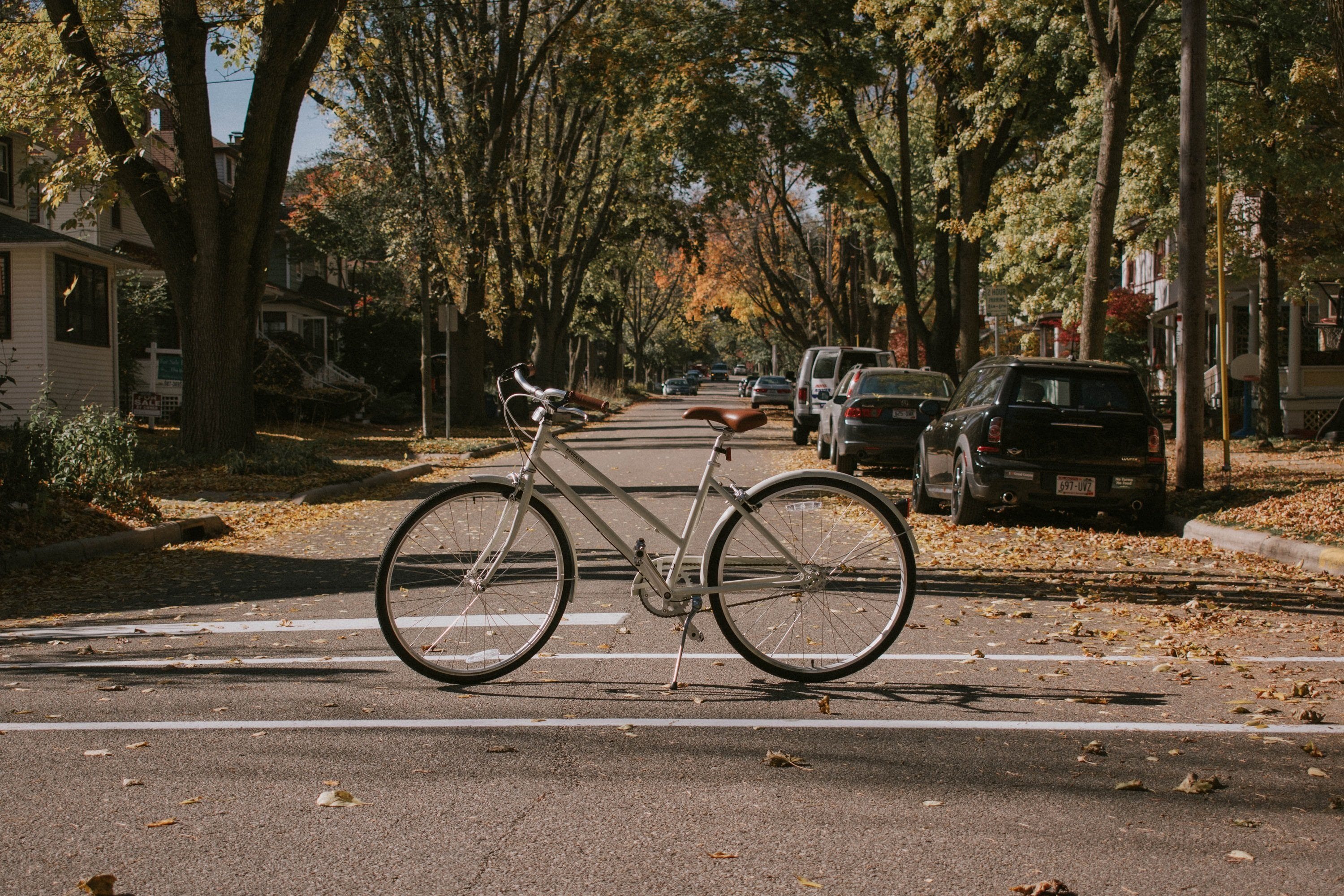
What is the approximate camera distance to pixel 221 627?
7.70 m

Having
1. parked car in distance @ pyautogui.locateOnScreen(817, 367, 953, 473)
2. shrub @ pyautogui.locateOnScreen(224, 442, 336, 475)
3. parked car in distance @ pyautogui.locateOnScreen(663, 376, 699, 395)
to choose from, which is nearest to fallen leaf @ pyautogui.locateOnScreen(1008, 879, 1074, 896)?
parked car in distance @ pyautogui.locateOnScreen(817, 367, 953, 473)

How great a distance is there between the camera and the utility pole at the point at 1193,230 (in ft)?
47.6

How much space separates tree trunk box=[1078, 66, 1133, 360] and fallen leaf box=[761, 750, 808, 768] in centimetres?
1278

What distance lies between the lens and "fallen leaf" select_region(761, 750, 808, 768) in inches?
184

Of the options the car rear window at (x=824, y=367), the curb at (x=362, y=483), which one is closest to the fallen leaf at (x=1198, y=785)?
the curb at (x=362, y=483)

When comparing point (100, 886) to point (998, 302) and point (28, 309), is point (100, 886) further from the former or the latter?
point (28, 309)

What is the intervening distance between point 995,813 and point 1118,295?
43608 millimetres

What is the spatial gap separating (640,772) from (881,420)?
14.3m

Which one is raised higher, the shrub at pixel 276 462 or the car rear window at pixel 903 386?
the car rear window at pixel 903 386

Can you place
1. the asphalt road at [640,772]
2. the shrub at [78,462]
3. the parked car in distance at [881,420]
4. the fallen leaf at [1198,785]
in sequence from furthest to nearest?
the parked car in distance at [881,420] < the shrub at [78,462] < the fallen leaf at [1198,785] < the asphalt road at [640,772]

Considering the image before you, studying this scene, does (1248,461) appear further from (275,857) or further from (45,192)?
(275,857)

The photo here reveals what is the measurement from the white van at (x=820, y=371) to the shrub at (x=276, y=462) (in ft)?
40.3

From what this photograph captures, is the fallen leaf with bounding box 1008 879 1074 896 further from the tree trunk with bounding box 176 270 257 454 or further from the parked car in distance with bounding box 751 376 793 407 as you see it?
the parked car in distance with bounding box 751 376 793 407

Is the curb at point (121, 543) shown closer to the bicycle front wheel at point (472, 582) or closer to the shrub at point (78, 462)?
the shrub at point (78, 462)
